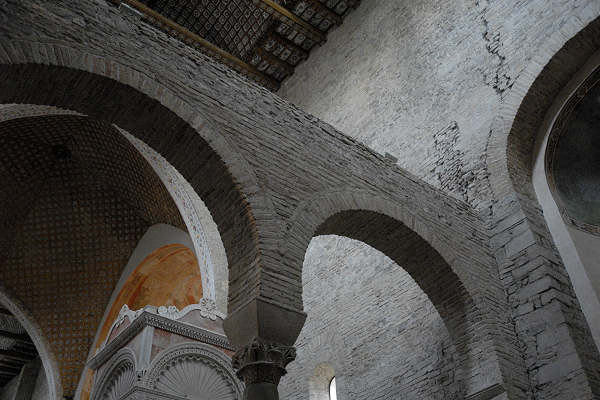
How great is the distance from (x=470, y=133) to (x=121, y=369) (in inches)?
218

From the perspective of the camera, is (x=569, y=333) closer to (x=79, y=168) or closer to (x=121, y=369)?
(x=121, y=369)

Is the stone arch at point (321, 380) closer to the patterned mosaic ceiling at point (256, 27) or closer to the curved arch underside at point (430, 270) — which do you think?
the curved arch underside at point (430, 270)

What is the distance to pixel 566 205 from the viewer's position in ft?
23.4

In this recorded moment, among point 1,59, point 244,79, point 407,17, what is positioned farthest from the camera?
point 407,17

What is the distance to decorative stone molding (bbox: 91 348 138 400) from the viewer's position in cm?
664

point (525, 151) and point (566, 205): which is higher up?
point (525, 151)

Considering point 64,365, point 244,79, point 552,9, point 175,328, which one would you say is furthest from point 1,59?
point 64,365

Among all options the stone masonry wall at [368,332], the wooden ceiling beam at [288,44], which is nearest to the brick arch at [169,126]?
the stone masonry wall at [368,332]

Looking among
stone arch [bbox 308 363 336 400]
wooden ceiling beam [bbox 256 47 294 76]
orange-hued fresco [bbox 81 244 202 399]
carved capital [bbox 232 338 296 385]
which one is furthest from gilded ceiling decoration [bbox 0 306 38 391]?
carved capital [bbox 232 338 296 385]

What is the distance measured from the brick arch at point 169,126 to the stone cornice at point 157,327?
2585mm

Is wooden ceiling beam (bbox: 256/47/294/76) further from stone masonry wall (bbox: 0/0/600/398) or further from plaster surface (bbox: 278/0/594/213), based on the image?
stone masonry wall (bbox: 0/0/600/398)

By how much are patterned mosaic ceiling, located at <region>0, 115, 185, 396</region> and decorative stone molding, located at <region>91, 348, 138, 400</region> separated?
326 cm

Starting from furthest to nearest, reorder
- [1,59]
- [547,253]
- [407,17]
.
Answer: [407,17] < [547,253] < [1,59]

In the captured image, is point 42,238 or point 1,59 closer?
point 1,59
